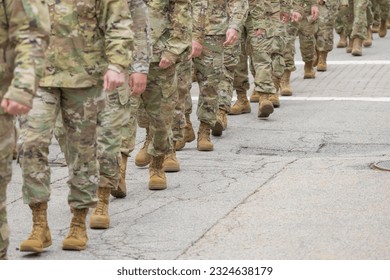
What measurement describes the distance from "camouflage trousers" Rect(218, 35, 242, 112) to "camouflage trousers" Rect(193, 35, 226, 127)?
92cm

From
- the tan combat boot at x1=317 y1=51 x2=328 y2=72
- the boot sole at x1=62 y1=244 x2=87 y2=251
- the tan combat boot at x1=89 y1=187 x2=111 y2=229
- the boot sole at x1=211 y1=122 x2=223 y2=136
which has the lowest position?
the tan combat boot at x1=317 y1=51 x2=328 y2=72

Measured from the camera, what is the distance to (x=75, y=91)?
25.5 ft

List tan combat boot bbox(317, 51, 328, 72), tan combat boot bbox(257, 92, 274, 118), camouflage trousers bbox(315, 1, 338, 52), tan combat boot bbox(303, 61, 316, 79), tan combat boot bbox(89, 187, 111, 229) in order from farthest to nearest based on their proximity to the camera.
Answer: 1. tan combat boot bbox(317, 51, 328, 72)
2. camouflage trousers bbox(315, 1, 338, 52)
3. tan combat boot bbox(303, 61, 316, 79)
4. tan combat boot bbox(257, 92, 274, 118)
5. tan combat boot bbox(89, 187, 111, 229)

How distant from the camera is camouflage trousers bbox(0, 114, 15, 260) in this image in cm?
635

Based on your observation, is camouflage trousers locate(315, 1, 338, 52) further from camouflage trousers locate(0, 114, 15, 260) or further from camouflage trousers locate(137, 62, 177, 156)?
camouflage trousers locate(0, 114, 15, 260)

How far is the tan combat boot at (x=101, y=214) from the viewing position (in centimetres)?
858

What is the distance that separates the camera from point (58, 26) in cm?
781

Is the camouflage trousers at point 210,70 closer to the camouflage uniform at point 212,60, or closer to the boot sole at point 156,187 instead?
the camouflage uniform at point 212,60

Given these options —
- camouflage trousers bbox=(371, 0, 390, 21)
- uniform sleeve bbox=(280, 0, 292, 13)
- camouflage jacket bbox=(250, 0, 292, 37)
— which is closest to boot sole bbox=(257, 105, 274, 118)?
camouflage jacket bbox=(250, 0, 292, 37)

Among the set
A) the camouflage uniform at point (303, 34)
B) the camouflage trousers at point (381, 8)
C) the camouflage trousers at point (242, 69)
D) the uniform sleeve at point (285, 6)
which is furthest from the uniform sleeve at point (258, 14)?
the camouflage trousers at point (381, 8)

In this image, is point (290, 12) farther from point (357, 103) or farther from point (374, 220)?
point (374, 220)

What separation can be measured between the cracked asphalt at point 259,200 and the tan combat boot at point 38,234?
6cm

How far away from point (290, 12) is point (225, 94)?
9.36 feet
